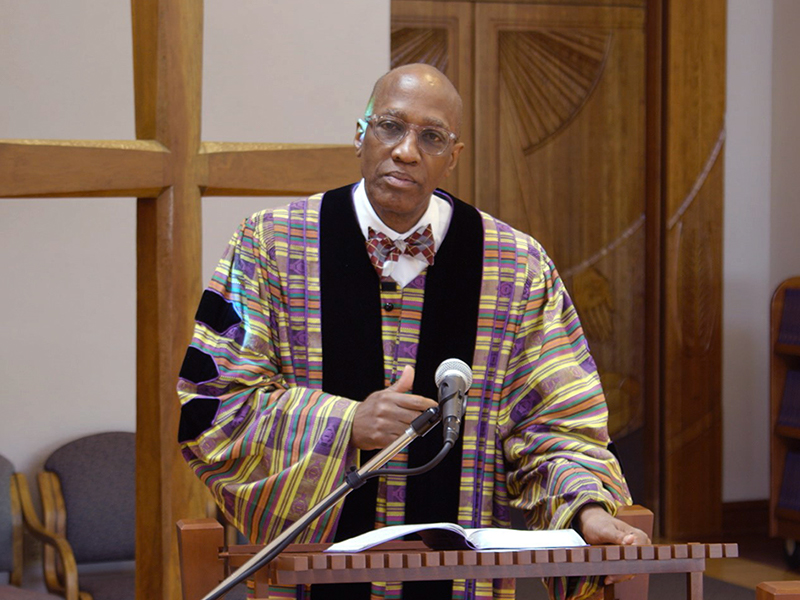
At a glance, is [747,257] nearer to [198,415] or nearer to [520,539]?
[198,415]

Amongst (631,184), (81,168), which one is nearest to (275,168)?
(81,168)

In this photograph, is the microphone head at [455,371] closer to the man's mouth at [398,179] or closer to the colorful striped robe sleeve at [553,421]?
the colorful striped robe sleeve at [553,421]

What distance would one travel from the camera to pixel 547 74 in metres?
5.46

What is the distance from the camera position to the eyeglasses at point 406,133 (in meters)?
2.03

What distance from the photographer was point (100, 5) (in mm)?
4016

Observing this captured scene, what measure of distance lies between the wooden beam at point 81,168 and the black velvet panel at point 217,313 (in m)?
0.47

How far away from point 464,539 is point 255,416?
0.58 metres

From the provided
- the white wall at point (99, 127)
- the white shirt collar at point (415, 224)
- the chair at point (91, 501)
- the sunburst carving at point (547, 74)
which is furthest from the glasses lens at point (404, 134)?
the sunburst carving at point (547, 74)

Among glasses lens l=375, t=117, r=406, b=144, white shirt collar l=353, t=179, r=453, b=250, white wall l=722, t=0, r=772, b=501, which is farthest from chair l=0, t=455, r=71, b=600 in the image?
white wall l=722, t=0, r=772, b=501

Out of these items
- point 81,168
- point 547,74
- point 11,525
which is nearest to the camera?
point 81,168

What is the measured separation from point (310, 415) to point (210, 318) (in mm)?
295

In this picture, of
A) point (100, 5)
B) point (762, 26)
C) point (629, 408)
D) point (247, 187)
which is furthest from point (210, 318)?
point (762, 26)

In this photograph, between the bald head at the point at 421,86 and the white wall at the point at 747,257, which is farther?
the white wall at the point at 747,257

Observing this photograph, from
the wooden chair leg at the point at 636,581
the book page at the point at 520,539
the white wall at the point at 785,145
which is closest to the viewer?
the book page at the point at 520,539
